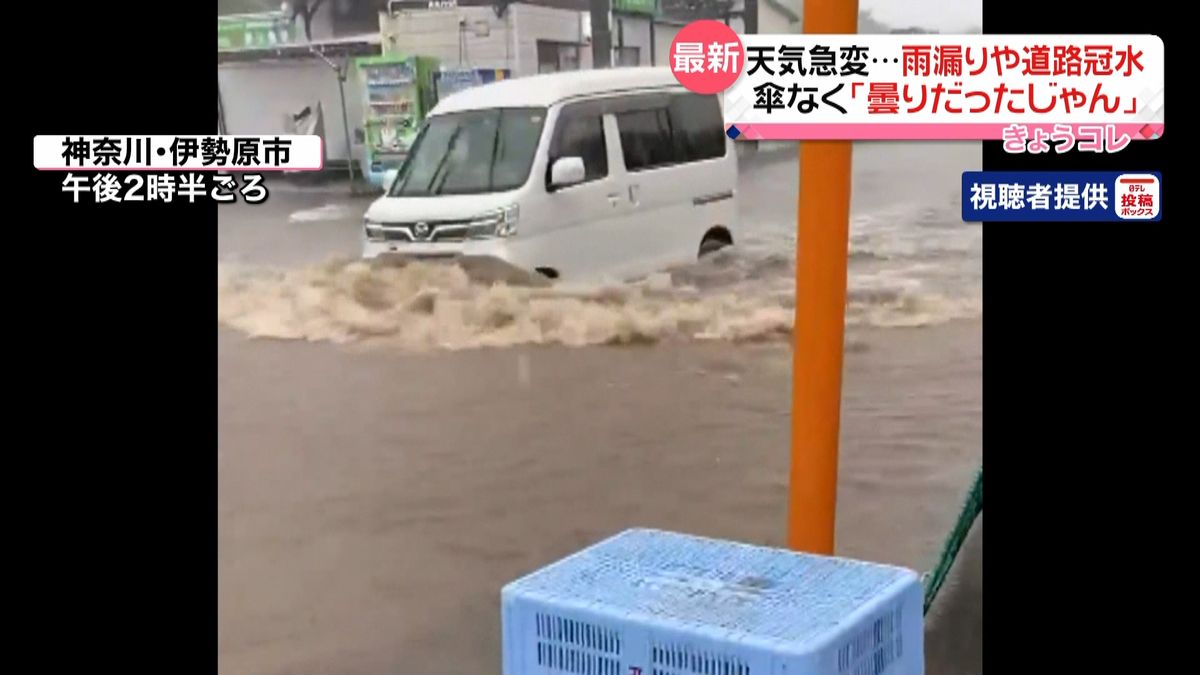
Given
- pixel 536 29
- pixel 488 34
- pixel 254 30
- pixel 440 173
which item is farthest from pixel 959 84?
pixel 254 30

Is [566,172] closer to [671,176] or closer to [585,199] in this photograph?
[585,199]

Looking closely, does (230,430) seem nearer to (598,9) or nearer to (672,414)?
(672,414)

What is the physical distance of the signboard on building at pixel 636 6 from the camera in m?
2.82

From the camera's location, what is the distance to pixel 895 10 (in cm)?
277

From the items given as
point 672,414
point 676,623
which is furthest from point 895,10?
point 676,623

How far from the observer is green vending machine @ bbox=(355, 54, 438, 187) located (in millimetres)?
2883

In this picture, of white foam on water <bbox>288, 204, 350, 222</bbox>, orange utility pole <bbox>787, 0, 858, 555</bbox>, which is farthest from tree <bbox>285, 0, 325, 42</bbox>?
orange utility pole <bbox>787, 0, 858, 555</bbox>

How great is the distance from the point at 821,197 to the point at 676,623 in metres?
1.03

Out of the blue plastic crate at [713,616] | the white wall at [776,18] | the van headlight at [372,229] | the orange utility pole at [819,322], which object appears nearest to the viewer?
the blue plastic crate at [713,616]

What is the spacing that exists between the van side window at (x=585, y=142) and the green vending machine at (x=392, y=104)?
303 mm

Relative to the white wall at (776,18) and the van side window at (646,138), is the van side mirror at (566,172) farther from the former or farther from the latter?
the white wall at (776,18)

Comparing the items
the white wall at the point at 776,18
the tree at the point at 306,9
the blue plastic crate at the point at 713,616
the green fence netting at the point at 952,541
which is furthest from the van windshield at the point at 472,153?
the green fence netting at the point at 952,541

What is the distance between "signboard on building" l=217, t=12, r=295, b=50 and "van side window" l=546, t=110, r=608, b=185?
652mm
